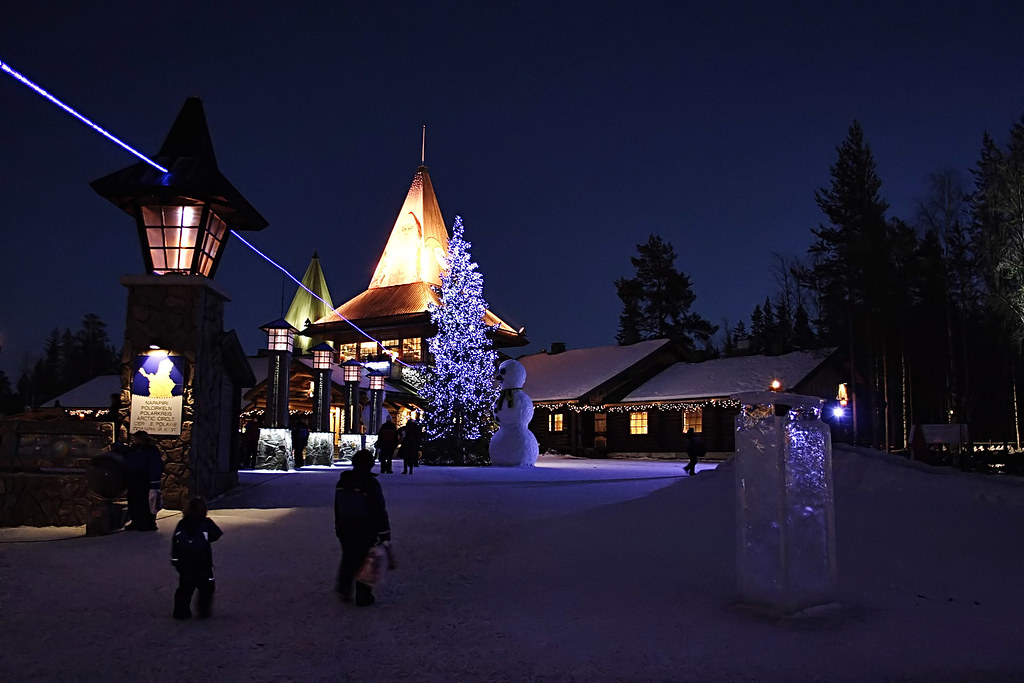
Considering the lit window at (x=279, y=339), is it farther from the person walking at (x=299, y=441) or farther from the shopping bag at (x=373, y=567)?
the shopping bag at (x=373, y=567)

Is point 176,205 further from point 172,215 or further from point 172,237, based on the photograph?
point 172,237

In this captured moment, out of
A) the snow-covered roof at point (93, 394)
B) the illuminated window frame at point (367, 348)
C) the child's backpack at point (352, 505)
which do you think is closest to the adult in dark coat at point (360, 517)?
the child's backpack at point (352, 505)

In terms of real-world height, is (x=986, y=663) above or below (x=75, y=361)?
below

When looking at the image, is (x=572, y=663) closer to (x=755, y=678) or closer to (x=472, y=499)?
(x=755, y=678)

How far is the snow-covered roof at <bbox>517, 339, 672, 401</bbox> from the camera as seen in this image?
40.0 m

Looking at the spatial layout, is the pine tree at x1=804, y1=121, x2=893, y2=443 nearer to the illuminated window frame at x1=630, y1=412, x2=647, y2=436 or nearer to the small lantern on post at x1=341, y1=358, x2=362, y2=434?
the illuminated window frame at x1=630, y1=412, x2=647, y2=436

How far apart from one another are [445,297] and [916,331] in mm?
26111

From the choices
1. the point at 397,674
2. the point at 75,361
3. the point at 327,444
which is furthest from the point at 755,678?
the point at 75,361

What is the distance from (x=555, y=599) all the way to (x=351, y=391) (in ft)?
76.5

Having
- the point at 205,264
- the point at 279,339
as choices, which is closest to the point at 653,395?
the point at 279,339

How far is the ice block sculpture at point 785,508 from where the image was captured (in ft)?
21.4

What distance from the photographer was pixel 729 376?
37375 millimetres

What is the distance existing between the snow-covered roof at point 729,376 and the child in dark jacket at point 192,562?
30.6 meters

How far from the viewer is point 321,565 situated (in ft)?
28.3
